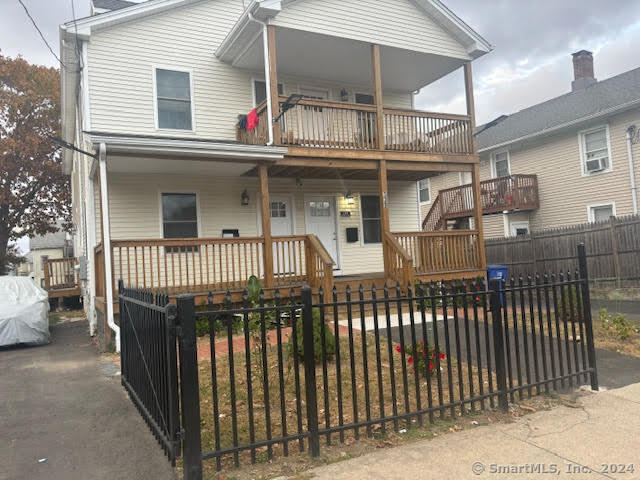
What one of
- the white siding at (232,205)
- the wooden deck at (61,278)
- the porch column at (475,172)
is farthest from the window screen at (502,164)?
the wooden deck at (61,278)

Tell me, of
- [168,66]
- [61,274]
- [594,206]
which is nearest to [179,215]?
[168,66]

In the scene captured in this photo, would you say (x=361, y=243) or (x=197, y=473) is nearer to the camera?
(x=197, y=473)

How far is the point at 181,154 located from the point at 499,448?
7.49 m

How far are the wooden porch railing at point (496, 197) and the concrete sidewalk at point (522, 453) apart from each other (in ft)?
48.8

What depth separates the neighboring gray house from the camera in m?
16.2

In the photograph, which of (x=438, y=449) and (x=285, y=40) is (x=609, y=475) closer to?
(x=438, y=449)

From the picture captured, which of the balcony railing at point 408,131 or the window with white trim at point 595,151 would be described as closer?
the balcony railing at point 408,131

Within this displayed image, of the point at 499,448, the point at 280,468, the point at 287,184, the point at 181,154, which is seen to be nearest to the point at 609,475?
the point at 499,448

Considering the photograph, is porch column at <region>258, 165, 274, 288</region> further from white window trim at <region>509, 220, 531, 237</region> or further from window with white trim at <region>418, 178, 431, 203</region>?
window with white trim at <region>418, 178, 431, 203</region>

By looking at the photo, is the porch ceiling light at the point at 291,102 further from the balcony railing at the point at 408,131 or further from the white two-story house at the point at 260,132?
the balcony railing at the point at 408,131

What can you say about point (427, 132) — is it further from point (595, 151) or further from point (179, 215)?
point (595, 151)

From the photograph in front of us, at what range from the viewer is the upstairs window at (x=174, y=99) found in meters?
11.0

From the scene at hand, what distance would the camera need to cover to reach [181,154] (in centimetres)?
885

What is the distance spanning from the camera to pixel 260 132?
10547 mm
